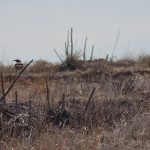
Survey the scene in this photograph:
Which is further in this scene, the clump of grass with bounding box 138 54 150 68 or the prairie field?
the clump of grass with bounding box 138 54 150 68

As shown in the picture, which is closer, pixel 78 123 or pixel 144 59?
pixel 78 123

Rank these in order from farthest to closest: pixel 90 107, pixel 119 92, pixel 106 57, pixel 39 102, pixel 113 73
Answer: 1. pixel 106 57
2. pixel 113 73
3. pixel 119 92
4. pixel 39 102
5. pixel 90 107

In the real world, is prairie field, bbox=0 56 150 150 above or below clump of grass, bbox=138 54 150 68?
below

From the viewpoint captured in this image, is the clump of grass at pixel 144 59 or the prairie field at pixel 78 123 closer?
the prairie field at pixel 78 123

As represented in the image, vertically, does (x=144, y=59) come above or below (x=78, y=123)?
above

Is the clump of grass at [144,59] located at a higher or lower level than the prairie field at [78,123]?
higher

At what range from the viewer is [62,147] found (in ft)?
21.5

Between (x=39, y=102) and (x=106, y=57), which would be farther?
(x=106, y=57)

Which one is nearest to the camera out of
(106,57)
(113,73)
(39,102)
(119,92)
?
(39,102)

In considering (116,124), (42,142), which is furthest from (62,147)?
(116,124)

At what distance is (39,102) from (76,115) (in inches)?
48.0

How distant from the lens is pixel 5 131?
741 cm

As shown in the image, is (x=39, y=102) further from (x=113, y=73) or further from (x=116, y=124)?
(x=113, y=73)

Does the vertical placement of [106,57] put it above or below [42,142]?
above
